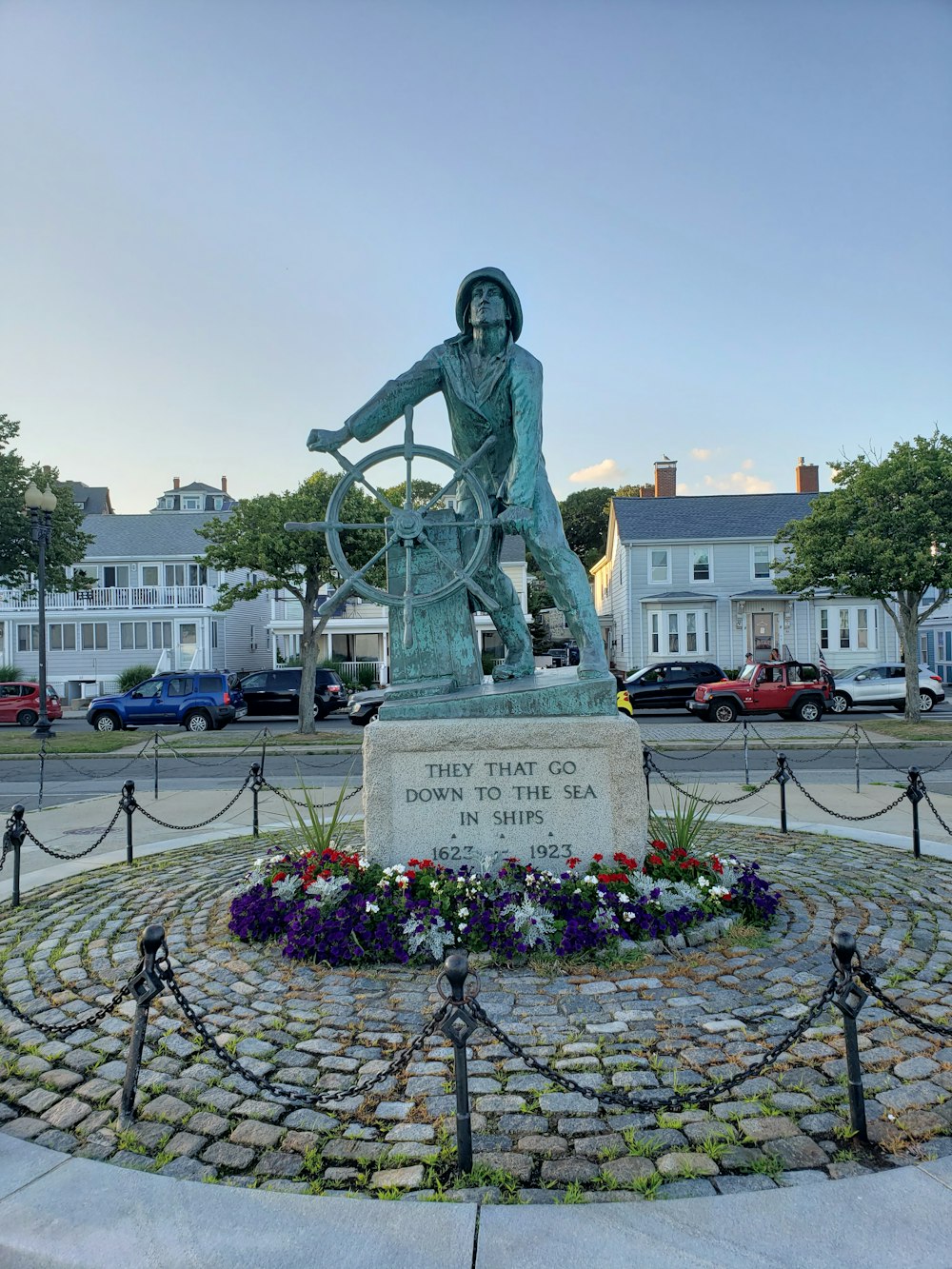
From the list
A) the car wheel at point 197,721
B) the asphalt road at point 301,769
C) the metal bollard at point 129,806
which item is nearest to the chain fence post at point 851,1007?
the metal bollard at point 129,806

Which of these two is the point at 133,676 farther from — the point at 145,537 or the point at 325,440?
the point at 325,440

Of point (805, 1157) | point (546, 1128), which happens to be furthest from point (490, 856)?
point (805, 1157)

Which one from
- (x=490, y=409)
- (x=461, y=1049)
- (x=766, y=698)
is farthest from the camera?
(x=766, y=698)

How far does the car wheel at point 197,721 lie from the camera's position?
22750 millimetres

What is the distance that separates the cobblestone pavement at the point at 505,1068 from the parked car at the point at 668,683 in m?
19.8

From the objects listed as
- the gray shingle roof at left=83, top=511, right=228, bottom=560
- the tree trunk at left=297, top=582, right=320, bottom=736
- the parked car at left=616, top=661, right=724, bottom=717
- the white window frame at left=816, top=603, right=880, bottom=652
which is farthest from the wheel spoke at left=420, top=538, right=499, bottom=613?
the gray shingle roof at left=83, top=511, right=228, bottom=560

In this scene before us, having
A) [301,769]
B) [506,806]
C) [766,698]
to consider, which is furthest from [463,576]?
[766,698]

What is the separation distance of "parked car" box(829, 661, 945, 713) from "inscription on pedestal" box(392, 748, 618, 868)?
839 inches

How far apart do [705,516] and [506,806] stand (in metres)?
32.8

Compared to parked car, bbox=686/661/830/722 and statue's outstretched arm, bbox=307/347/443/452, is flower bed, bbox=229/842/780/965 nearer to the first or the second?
statue's outstretched arm, bbox=307/347/443/452

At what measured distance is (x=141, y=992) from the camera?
2.93m

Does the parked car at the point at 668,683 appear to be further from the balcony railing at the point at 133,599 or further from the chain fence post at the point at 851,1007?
the chain fence post at the point at 851,1007

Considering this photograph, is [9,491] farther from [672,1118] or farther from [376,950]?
[672,1118]

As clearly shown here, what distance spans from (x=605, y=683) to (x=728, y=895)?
4.81 feet
